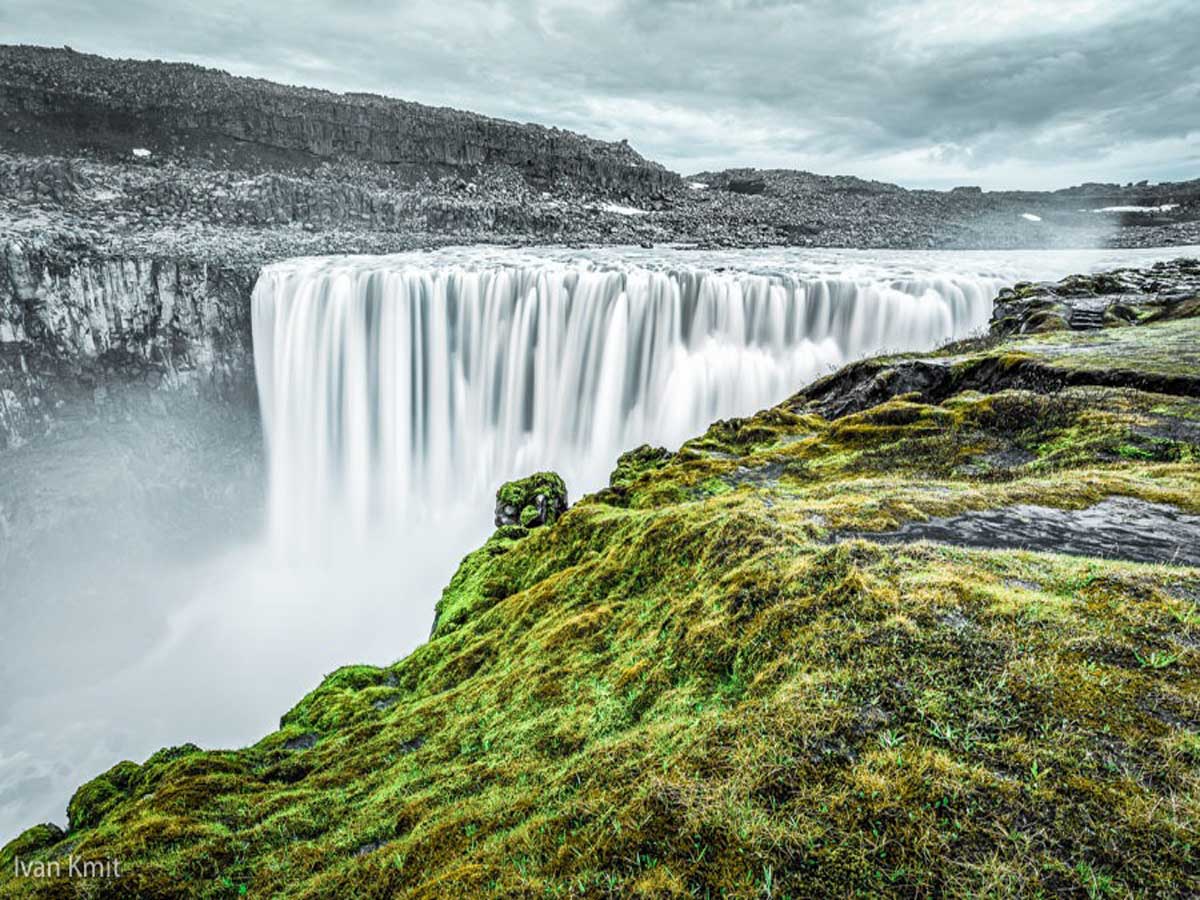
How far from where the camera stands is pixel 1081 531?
5.25 meters

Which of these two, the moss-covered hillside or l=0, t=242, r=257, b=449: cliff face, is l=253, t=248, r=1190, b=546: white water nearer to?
l=0, t=242, r=257, b=449: cliff face

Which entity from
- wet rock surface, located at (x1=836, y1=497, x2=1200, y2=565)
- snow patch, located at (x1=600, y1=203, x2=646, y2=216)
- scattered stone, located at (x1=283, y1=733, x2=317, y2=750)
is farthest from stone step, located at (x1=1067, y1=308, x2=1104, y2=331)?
snow patch, located at (x1=600, y1=203, x2=646, y2=216)

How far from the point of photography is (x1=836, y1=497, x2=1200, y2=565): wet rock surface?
4812mm

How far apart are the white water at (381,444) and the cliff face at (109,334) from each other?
1428 millimetres

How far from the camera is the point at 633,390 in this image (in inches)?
934

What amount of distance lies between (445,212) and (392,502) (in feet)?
91.5

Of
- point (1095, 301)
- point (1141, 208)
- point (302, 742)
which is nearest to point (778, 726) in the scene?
point (302, 742)

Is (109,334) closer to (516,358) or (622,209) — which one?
(516,358)

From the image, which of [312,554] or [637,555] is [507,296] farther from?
[637,555]

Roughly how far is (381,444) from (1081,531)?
85.5 ft

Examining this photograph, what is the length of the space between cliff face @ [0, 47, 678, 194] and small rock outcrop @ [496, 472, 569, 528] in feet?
194

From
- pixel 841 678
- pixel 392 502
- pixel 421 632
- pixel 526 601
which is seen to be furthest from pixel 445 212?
pixel 841 678

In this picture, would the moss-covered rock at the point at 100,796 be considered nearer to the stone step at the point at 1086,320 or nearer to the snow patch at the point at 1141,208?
the stone step at the point at 1086,320

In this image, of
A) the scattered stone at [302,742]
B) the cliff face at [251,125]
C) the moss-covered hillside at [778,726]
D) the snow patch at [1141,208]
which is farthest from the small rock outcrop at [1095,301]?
the snow patch at [1141,208]
